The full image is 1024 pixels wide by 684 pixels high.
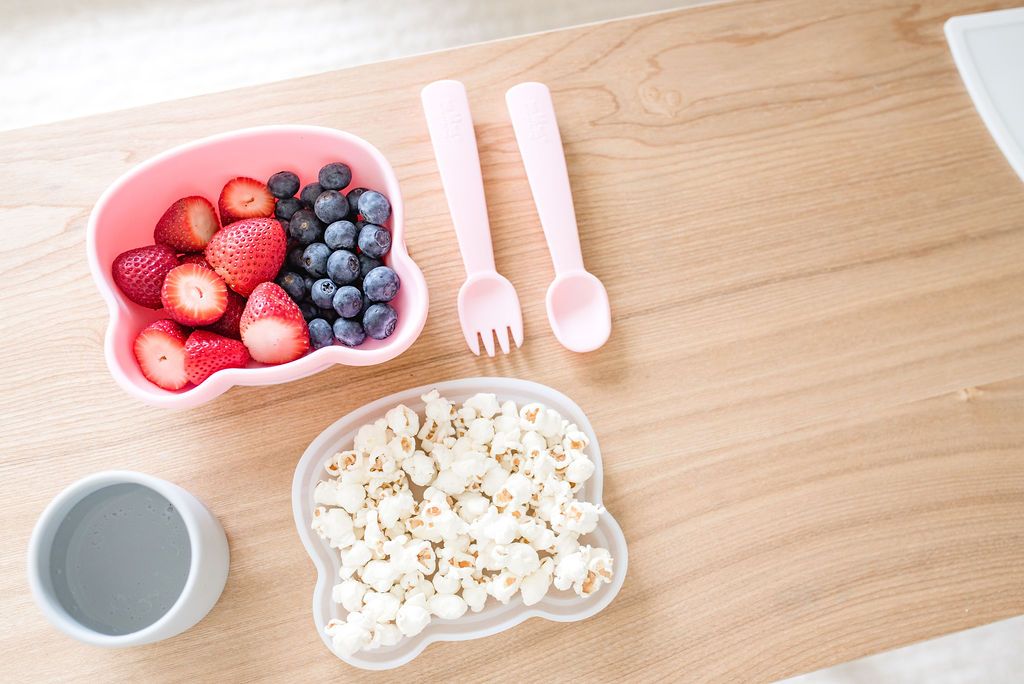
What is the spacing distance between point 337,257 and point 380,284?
0.05 metres

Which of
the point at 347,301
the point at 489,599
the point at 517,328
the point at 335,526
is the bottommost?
the point at 489,599

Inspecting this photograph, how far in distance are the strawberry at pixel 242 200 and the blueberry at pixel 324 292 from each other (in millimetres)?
106

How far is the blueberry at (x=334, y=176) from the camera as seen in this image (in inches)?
30.8

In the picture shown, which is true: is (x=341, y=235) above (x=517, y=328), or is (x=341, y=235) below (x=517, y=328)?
above

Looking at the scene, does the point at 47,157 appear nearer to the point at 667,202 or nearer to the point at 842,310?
the point at 667,202

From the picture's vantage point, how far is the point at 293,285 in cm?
77

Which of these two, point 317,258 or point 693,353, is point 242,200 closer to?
point 317,258

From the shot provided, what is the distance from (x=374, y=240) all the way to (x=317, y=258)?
0.06 m

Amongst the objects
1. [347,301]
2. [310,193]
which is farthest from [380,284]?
[310,193]

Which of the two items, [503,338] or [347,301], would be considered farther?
[503,338]

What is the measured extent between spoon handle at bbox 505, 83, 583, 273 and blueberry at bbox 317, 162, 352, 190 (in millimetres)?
197

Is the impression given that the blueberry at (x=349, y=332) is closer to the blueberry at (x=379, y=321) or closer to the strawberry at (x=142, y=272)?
the blueberry at (x=379, y=321)

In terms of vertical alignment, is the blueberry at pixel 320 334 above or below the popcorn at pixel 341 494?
above

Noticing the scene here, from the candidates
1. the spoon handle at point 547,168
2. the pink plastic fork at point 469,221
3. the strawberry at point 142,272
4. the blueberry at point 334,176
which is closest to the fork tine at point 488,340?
the pink plastic fork at point 469,221
